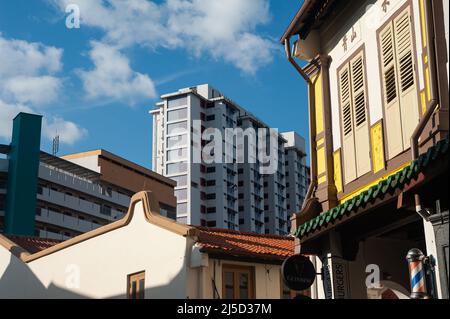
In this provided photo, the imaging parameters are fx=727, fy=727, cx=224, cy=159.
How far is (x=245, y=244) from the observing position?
2308 cm

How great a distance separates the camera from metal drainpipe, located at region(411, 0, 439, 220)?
11664 millimetres

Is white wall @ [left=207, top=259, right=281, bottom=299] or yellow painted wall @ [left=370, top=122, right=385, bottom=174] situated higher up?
yellow painted wall @ [left=370, top=122, right=385, bottom=174]

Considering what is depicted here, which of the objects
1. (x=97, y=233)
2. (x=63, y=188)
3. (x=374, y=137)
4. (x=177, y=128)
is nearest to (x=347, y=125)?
(x=374, y=137)

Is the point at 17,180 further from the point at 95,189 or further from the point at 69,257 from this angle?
the point at 69,257

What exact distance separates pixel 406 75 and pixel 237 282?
10.4 metres

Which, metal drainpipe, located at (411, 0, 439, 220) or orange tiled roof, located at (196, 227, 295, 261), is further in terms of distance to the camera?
orange tiled roof, located at (196, 227, 295, 261)

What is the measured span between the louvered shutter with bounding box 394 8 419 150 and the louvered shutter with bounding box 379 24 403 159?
14 cm

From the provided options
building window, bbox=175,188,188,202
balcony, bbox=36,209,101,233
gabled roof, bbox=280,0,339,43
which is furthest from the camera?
building window, bbox=175,188,188,202

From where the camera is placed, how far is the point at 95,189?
86.8 meters

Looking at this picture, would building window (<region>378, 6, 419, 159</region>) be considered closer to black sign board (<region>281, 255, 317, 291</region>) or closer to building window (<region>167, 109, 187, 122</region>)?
black sign board (<region>281, 255, 317, 291</region>)

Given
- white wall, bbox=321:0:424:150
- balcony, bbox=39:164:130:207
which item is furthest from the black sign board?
balcony, bbox=39:164:130:207

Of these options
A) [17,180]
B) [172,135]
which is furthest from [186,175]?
[17,180]

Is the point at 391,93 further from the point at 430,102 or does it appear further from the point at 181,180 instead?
the point at 181,180

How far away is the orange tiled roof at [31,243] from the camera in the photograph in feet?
99.4
